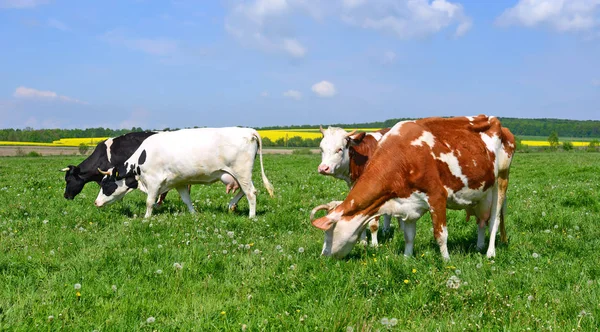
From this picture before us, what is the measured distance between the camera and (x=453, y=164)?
7059 mm

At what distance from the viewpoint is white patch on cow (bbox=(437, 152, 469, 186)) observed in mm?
7027

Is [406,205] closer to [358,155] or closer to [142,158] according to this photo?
[358,155]

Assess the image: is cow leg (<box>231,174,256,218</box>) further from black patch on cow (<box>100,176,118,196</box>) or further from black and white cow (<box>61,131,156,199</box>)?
black and white cow (<box>61,131,156,199</box>)

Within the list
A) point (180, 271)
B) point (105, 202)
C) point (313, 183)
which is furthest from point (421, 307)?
point (313, 183)

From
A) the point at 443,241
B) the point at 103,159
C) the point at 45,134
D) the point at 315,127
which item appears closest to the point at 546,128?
the point at 315,127

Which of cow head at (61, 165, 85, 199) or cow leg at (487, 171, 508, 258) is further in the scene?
cow head at (61, 165, 85, 199)

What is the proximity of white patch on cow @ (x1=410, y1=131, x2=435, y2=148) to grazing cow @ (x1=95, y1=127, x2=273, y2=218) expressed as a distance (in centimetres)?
516

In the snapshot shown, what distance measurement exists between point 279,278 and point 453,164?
3032 mm

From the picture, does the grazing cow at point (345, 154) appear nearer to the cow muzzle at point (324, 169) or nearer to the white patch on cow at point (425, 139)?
the cow muzzle at point (324, 169)

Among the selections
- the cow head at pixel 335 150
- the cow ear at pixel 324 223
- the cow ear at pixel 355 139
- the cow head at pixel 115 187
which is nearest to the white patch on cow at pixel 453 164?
the cow ear at pixel 324 223

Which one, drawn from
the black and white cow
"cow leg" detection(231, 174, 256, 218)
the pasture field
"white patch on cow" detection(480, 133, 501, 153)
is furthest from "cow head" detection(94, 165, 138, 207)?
"white patch on cow" detection(480, 133, 501, 153)

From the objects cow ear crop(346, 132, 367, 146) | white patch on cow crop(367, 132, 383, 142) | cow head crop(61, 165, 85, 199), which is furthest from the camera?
cow head crop(61, 165, 85, 199)

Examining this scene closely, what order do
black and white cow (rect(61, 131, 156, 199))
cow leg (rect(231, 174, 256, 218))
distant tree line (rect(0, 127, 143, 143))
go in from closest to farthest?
cow leg (rect(231, 174, 256, 218)) → black and white cow (rect(61, 131, 156, 199)) → distant tree line (rect(0, 127, 143, 143))

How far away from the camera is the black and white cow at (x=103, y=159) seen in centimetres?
1405
